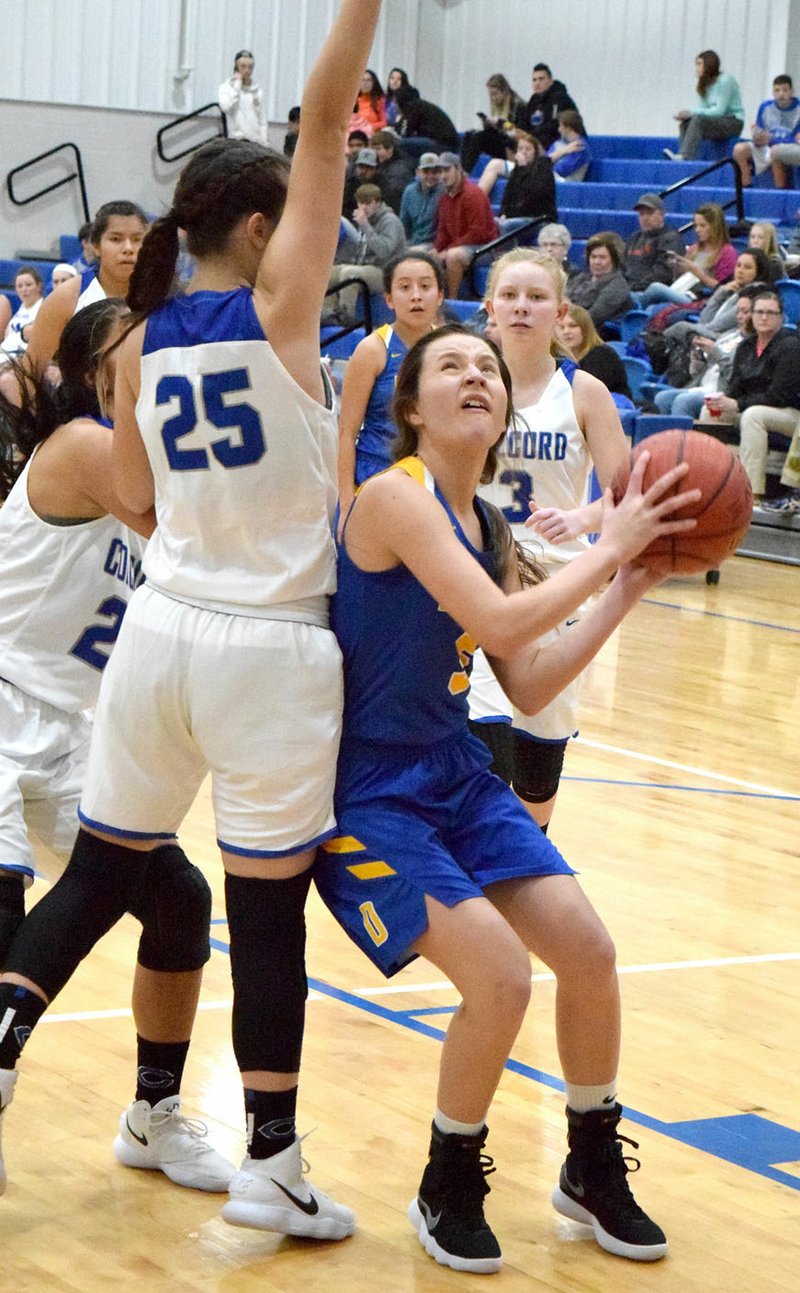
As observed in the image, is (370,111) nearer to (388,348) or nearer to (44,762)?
(388,348)

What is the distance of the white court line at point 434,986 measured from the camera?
3.93 metres

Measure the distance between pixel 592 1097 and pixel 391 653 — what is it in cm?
79

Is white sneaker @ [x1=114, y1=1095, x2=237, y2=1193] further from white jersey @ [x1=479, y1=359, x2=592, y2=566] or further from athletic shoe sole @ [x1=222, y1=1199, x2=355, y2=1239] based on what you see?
white jersey @ [x1=479, y1=359, x2=592, y2=566]

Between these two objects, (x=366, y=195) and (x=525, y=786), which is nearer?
(x=525, y=786)

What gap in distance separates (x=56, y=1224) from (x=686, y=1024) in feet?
5.57

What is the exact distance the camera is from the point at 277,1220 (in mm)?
2844

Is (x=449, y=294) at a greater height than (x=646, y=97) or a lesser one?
lesser

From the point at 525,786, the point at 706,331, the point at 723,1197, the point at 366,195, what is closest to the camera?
the point at 723,1197

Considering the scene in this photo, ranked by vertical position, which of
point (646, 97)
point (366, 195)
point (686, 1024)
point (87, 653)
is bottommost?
point (686, 1024)

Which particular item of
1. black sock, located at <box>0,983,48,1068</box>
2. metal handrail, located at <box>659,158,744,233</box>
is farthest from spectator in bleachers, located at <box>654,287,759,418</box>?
black sock, located at <box>0,983,48,1068</box>

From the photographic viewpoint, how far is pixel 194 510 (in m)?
2.78

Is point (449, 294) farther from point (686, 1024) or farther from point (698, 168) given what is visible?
point (686, 1024)

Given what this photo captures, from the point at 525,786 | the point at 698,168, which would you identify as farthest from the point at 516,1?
the point at 525,786

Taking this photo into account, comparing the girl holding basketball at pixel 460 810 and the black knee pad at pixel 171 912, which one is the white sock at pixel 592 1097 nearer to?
the girl holding basketball at pixel 460 810
